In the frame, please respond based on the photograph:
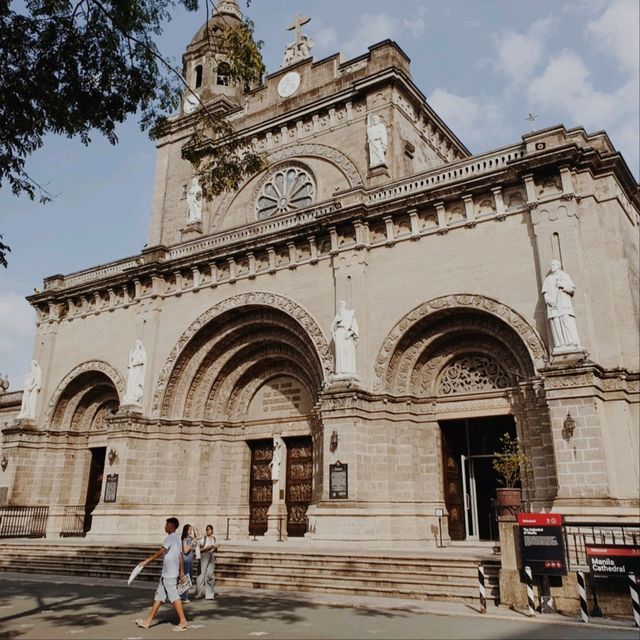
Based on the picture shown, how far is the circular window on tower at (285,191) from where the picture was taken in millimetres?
26781

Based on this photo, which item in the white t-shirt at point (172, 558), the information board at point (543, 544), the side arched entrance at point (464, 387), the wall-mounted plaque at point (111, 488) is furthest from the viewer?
the wall-mounted plaque at point (111, 488)

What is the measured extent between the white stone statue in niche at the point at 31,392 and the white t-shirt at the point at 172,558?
19.8 metres

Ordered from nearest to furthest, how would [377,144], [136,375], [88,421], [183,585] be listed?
1. [183,585]
2. [377,144]
3. [136,375]
4. [88,421]

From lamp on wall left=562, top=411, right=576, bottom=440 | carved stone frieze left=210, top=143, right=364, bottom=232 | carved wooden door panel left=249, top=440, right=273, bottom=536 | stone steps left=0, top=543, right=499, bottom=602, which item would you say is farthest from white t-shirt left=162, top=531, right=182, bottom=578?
carved stone frieze left=210, top=143, right=364, bottom=232

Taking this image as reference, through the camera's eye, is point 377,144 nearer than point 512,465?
No

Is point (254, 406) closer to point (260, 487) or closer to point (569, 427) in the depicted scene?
point (260, 487)

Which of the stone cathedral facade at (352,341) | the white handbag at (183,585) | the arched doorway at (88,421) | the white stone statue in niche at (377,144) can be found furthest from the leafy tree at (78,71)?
the arched doorway at (88,421)

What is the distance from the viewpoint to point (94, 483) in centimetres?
2723

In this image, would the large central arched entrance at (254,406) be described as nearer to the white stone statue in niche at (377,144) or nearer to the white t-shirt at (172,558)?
the white stone statue in niche at (377,144)

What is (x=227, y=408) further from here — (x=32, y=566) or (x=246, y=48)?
(x=246, y=48)

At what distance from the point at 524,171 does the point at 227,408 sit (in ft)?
46.2

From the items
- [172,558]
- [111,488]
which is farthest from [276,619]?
[111,488]

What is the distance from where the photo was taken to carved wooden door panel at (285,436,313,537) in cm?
2159

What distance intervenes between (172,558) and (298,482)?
12.3 m
